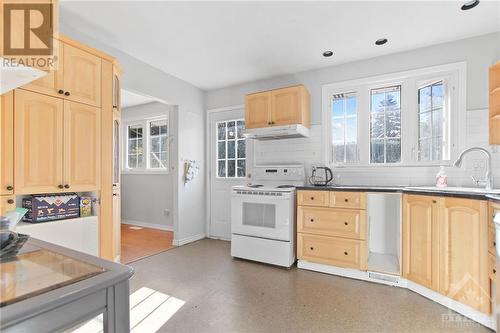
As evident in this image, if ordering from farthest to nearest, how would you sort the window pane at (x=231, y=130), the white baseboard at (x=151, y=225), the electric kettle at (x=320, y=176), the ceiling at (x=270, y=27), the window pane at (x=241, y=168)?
the white baseboard at (x=151, y=225) → the window pane at (x=231, y=130) → the window pane at (x=241, y=168) → the electric kettle at (x=320, y=176) → the ceiling at (x=270, y=27)

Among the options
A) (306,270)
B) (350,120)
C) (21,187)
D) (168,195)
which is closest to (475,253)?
(306,270)

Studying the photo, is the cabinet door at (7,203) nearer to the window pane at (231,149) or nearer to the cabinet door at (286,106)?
the cabinet door at (286,106)

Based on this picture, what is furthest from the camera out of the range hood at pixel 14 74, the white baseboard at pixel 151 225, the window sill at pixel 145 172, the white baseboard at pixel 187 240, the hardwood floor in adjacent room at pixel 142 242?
the window sill at pixel 145 172

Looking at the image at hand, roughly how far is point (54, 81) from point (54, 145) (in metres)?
0.51

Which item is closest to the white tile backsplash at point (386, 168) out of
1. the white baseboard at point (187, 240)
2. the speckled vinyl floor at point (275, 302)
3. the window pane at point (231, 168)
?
the window pane at point (231, 168)

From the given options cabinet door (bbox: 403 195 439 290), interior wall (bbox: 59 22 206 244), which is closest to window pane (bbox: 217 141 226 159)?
interior wall (bbox: 59 22 206 244)

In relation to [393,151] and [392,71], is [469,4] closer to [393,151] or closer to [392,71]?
[392,71]

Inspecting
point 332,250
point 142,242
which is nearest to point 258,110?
point 332,250

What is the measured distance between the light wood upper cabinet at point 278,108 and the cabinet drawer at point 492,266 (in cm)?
208

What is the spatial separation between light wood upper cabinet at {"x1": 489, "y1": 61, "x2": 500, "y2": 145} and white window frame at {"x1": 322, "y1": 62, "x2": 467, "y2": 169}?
0.94 ft

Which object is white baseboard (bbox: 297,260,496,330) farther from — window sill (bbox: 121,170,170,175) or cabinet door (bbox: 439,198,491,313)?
window sill (bbox: 121,170,170,175)

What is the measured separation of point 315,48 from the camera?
2.83 metres

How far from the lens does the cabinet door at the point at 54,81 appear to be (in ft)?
6.04

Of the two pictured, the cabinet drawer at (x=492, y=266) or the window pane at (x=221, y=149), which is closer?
the cabinet drawer at (x=492, y=266)
